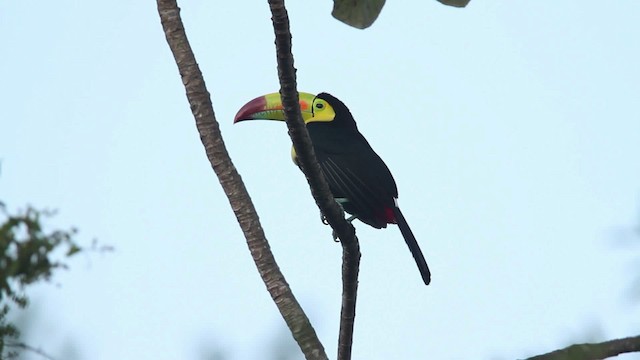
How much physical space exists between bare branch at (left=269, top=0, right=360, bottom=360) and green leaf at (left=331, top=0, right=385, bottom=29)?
24cm

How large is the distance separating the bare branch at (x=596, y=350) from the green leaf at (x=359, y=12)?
1.85 meters

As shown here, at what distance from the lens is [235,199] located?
5.46 m

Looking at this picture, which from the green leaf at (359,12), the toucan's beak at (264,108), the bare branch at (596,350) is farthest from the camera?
the toucan's beak at (264,108)

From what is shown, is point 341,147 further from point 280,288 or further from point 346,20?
point 346,20

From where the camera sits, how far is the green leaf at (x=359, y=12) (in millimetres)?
4363

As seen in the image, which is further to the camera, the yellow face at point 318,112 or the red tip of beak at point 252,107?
the red tip of beak at point 252,107

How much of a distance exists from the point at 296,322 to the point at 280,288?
0.21m

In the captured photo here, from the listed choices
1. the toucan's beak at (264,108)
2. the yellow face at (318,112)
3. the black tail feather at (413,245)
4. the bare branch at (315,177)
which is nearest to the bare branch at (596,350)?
the bare branch at (315,177)

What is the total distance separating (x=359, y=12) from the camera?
4.40m

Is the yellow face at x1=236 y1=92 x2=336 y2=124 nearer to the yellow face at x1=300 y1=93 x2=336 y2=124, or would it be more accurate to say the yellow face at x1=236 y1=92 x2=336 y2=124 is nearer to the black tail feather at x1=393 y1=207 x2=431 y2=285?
the yellow face at x1=300 y1=93 x2=336 y2=124

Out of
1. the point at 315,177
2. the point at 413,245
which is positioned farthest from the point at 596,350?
the point at 413,245

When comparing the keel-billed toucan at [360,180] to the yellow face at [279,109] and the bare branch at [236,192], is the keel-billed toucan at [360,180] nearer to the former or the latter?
the yellow face at [279,109]

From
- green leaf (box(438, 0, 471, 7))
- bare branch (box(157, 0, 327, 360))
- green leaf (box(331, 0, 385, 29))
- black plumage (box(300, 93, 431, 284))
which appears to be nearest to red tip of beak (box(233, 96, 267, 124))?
black plumage (box(300, 93, 431, 284))

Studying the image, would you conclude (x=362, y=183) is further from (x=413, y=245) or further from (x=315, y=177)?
(x=315, y=177)
